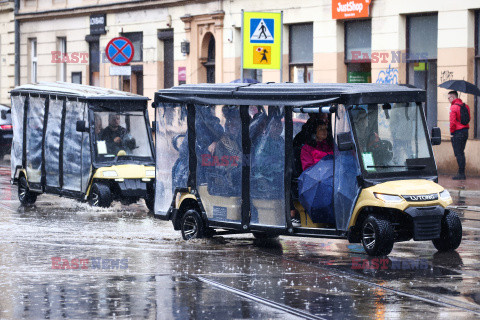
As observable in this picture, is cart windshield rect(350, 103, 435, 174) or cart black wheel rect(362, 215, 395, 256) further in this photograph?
cart windshield rect(350, 103, 435, 174)

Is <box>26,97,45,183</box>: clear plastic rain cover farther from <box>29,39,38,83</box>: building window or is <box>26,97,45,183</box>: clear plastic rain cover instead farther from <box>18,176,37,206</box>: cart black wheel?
<box>29,39,38,83</box>: building window

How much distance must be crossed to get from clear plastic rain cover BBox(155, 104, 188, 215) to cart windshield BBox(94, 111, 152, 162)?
4444 mm

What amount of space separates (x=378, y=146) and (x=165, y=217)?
371 cm

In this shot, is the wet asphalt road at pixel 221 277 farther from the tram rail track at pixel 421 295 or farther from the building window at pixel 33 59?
the building window at pixel 33 59

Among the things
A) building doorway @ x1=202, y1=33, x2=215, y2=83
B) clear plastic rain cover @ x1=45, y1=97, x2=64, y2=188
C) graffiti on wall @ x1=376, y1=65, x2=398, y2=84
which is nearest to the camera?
clear plastic rain cover @ x1=45, y1=97, x2=64, y2=188

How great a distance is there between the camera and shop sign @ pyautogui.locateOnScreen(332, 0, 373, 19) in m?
28.1

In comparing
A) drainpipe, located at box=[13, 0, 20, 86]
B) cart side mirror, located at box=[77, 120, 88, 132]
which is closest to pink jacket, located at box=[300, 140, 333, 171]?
cart side mirror, located at box=[77, 120, 88, 132]

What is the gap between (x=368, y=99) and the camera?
12.8 meters

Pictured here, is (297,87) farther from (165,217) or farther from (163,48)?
(163,48)

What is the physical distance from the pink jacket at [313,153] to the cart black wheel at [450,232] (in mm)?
1610

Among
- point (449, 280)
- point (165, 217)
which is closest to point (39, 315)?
point (449, 280)

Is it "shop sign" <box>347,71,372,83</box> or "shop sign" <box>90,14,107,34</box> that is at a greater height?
"shop sign" <box>90,14,107,34</box>

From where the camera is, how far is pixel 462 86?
2430 centimetres

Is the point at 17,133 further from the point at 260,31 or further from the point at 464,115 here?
the point at 464,115
